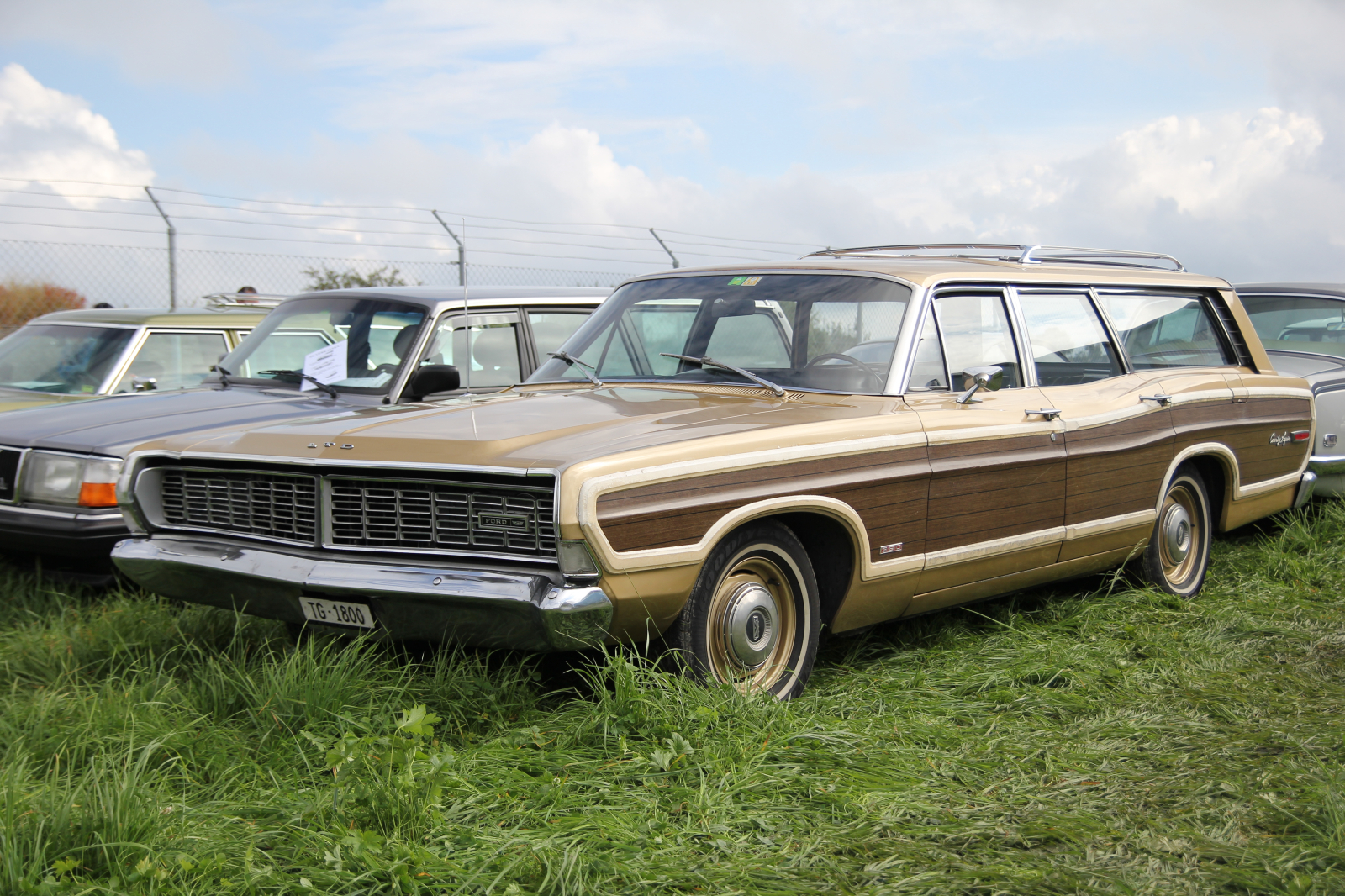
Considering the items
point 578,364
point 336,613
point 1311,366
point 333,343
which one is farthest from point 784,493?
point 1311,366

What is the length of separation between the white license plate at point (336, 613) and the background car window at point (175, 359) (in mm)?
4550

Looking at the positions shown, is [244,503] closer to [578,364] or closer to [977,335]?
[578,364]

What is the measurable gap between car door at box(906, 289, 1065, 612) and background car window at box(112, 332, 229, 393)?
5.24m

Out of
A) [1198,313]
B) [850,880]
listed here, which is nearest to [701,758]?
[850,880]

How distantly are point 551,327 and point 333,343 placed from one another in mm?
1263

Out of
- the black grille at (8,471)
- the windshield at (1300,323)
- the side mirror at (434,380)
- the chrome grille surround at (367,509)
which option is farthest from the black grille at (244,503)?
the windshield at (1300,323)

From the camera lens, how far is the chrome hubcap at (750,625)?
12.7 feet

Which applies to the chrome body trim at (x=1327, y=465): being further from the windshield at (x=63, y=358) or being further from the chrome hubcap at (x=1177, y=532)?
the windshield at (x=63, y=358)

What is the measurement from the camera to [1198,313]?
21.2ft

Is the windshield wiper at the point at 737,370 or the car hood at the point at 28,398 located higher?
the windshield wiper at the point at 737,370

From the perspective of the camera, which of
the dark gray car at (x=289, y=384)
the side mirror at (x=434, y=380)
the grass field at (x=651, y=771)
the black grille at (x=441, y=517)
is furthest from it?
the side mirror at (x=434, y=380)

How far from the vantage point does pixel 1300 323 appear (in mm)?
8531

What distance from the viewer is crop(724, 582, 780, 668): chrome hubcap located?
153 inches

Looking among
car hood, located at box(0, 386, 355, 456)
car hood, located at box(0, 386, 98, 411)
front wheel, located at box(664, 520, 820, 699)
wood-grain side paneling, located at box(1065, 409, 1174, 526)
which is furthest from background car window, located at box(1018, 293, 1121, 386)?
car hood, located at box(0, 386, 98, 411)
